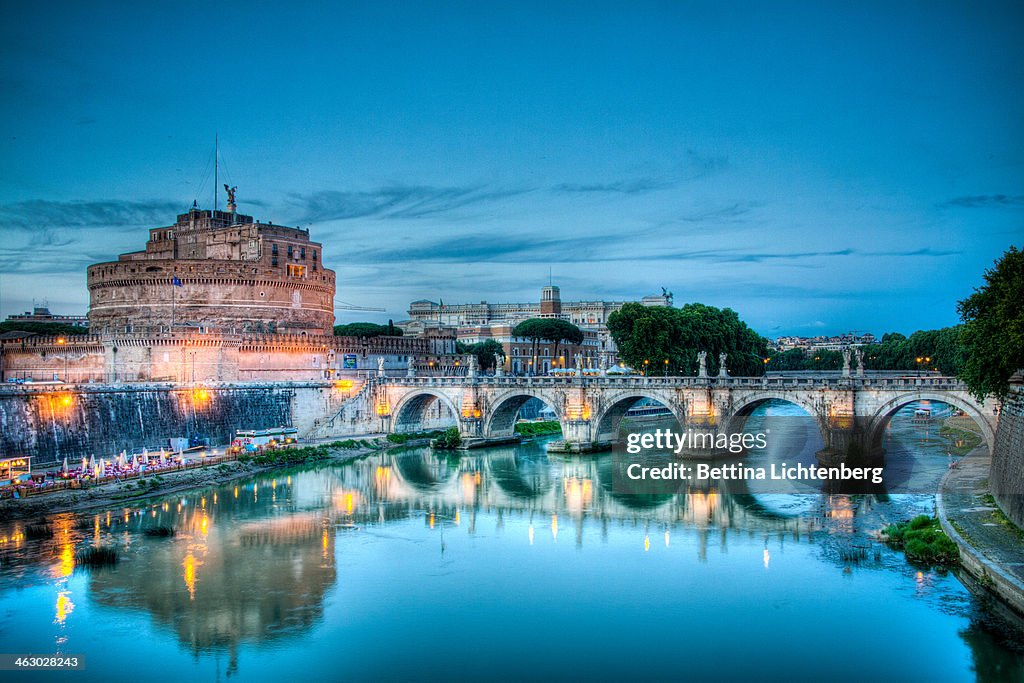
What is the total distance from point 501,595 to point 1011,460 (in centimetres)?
1376

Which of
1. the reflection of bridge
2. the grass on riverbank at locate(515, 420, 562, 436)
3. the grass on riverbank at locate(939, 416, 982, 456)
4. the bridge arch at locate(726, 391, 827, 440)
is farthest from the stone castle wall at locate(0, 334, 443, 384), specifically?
the grass on riverbank at locate(939, 416, 982, 456)

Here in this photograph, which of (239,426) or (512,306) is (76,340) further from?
(512,306)

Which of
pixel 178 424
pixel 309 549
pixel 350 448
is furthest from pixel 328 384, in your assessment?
pixel 309 549

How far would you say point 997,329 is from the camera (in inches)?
1039

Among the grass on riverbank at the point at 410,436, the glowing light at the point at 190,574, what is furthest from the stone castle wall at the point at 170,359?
the glowing light at the point at 190,574

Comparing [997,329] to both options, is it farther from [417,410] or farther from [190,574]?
[417,410]

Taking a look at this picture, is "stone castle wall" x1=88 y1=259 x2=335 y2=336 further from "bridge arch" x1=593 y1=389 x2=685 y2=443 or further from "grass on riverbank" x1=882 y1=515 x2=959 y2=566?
"grass on riverbank" x1=882 y1=515 x2=959 y2=566

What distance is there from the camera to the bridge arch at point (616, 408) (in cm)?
4275

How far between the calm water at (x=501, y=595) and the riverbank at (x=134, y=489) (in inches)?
32.5

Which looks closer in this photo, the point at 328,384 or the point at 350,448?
the point at 350,448

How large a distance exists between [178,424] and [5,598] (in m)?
21.8

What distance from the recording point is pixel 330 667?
17938mm
